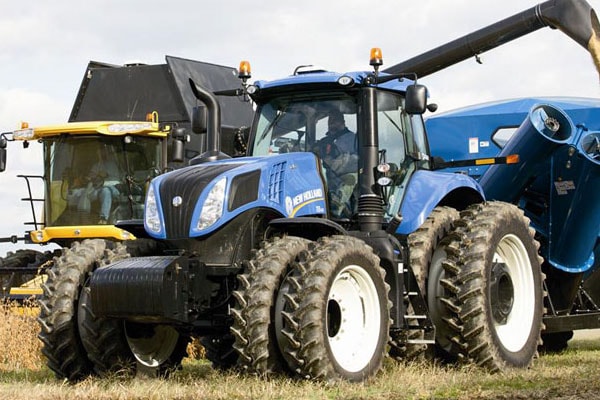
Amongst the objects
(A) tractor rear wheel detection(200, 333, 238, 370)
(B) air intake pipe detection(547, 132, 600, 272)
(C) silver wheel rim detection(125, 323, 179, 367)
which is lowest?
(A) tractor rear wheel detection(200, 333, 238, 370)

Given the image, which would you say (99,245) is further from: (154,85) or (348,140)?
(154,85)

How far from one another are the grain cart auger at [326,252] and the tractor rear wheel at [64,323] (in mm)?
407

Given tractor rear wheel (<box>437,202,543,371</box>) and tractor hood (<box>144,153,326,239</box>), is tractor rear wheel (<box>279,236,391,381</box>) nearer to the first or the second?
tractor hood (<box>144,153,326,239</box>)

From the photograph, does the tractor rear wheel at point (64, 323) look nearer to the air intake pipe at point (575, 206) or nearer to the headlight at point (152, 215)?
the headlight at point (152, 215)

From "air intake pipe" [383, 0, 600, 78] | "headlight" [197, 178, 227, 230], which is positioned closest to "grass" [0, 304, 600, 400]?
"headlight" [197, 178, 227, 230]

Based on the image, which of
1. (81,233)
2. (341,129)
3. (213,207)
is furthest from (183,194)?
(81,233)

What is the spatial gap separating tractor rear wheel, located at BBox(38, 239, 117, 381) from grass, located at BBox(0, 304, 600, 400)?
17 cm

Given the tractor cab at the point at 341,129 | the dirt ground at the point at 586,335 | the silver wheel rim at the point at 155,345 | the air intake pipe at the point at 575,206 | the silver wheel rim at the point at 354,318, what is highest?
the tractor cab at the point at 341,129

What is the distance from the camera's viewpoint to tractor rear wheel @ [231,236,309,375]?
6613 millimetres

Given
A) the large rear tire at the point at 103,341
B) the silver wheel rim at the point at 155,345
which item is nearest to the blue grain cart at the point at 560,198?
the silver wheel rim at the point at 155,345

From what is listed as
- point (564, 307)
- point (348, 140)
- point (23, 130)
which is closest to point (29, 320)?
point (23, 130)

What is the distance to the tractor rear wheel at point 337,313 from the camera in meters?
6.57

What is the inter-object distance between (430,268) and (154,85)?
7.56m

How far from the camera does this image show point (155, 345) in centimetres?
790
